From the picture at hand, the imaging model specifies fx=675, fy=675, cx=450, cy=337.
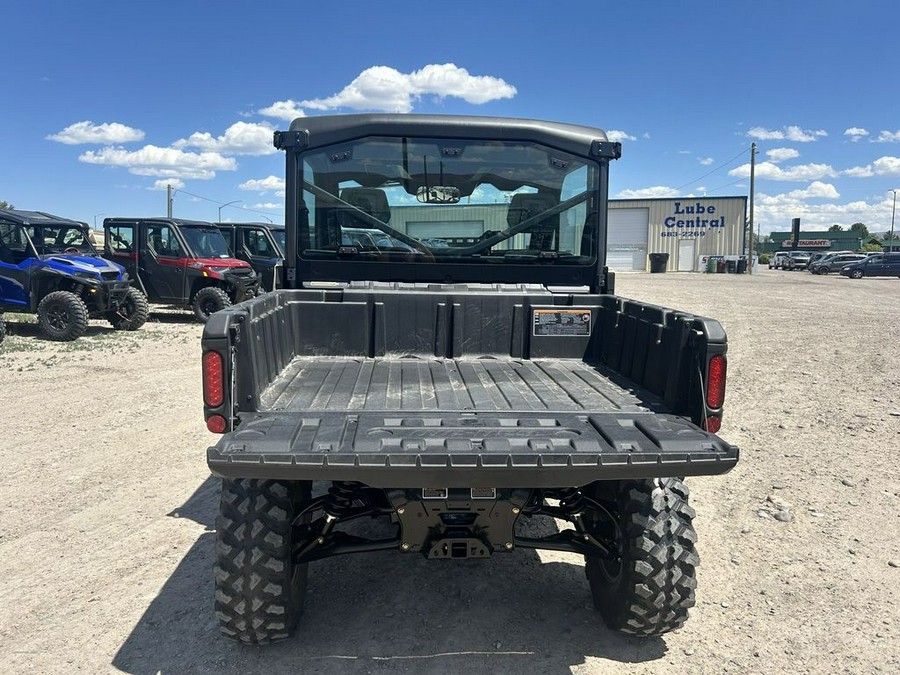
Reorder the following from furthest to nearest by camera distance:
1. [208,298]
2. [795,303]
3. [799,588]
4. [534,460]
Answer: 1. [795,303]
2. [208,298]
3. [799,588]
4. [534,460]

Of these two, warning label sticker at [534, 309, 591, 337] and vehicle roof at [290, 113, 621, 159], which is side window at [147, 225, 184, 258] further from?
warning label sticker at [534, 309, 591, 337]

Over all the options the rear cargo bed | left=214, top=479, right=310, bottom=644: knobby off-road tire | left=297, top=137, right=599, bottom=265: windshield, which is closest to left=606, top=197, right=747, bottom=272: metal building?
left=297, top=137, right=599, bottom=265: windshield

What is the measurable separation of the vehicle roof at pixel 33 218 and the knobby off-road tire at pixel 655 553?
1262 cm

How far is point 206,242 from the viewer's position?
50.0 ft

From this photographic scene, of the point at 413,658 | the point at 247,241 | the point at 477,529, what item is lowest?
the point at 413,658

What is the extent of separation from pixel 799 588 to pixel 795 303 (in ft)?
64.4

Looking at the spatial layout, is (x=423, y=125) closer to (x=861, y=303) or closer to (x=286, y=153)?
(x=286, y=153)

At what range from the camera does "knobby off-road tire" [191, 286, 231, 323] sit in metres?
14.4

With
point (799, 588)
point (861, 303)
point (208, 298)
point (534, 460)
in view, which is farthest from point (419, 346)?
point (861, 303)

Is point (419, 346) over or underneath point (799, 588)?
over

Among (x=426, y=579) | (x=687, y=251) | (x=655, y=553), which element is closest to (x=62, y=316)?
(x=426, y=579)

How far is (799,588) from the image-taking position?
12.3 feet

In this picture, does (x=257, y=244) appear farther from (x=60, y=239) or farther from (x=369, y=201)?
(x=369, y=201)

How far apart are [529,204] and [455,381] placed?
1535 millimetres
